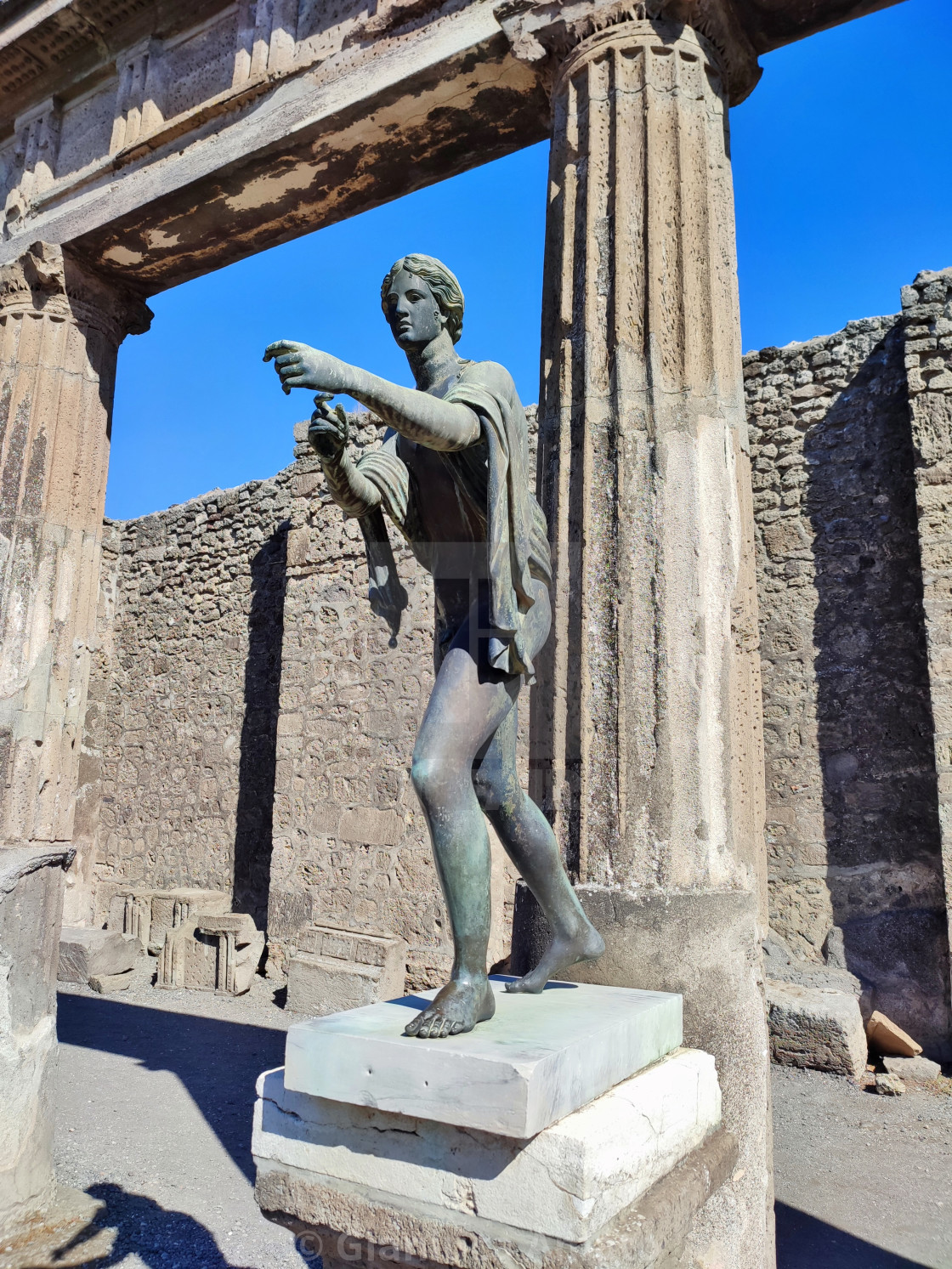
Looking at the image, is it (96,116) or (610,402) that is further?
(96,116)

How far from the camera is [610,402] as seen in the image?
9.75ft

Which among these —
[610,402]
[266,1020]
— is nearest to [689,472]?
[610,402]

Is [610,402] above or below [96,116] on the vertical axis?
below

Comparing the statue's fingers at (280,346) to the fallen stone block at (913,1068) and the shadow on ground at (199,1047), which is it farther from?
the fallen stone block at (913,1068)

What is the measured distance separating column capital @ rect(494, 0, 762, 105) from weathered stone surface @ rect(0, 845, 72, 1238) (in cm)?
372

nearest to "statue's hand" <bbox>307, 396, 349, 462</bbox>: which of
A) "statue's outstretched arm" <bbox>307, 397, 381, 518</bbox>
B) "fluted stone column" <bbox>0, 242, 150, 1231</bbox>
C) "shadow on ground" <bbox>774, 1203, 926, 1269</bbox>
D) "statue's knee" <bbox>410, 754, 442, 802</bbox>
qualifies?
"statue's outstretched arm" <bbox>307, 397, 381, 518</bbox>

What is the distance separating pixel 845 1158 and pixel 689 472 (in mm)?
3353

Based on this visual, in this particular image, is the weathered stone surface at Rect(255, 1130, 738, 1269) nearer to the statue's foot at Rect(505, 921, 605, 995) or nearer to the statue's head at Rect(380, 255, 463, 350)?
the statue's foot at Rect(505, 921, 605, 995)

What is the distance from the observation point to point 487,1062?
1670 mm

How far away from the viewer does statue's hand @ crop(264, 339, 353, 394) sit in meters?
1.89

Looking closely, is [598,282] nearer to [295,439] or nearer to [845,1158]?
[845,1158]

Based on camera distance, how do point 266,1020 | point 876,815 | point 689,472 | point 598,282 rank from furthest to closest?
1. point 266,1020
2. point 876,815
3. point 598,282
4. point 689,472

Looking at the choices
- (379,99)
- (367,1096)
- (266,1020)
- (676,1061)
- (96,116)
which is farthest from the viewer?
(266,1020)

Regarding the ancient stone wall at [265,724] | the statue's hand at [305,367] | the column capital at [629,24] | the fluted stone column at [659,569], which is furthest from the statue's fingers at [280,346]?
the ancient stone wall at [265,724]
